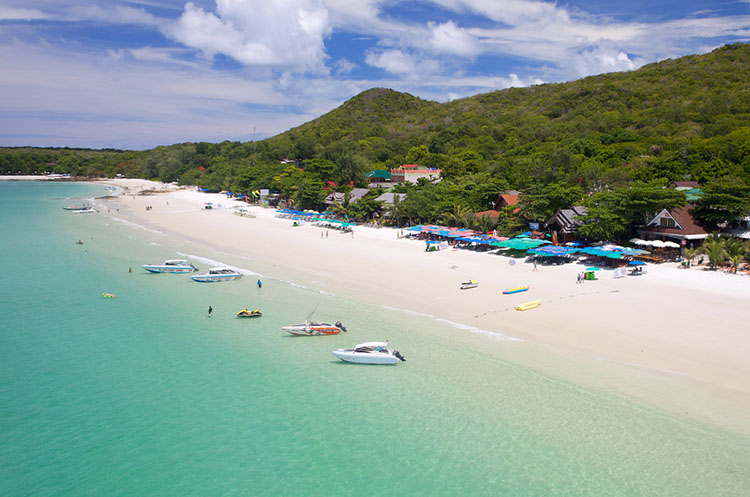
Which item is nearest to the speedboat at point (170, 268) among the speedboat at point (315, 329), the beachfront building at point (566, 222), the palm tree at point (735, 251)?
the speedboat at point (315, 329)

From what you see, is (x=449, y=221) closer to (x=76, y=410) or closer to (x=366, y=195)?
(x=366, y=195)

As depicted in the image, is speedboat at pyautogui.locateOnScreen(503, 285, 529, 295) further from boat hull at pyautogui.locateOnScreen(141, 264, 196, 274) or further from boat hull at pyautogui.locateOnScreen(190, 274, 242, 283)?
boat hull at pyautogui.locateOnScreen(141, 264, 196, 274)

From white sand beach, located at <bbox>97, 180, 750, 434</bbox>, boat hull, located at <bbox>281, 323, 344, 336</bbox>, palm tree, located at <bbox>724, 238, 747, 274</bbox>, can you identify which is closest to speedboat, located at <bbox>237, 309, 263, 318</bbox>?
boat hull, located at <bbox>281, 323, 344, 336</bbox>

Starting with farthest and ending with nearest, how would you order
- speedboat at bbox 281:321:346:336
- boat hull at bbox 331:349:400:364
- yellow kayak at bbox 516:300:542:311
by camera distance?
yellow kayak at bbox 516:300:542:311
speedboat at bbox 281:321:346:336
boat hull at bbox 331:349:400:364

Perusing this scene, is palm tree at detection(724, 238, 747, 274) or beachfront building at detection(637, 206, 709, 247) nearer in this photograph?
palm tree at detection(724, 238, 747, 274)

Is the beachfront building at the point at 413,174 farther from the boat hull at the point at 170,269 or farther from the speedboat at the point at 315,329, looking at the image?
the speedboat at the point at 315,329

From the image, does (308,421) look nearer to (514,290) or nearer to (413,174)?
(514,290)
